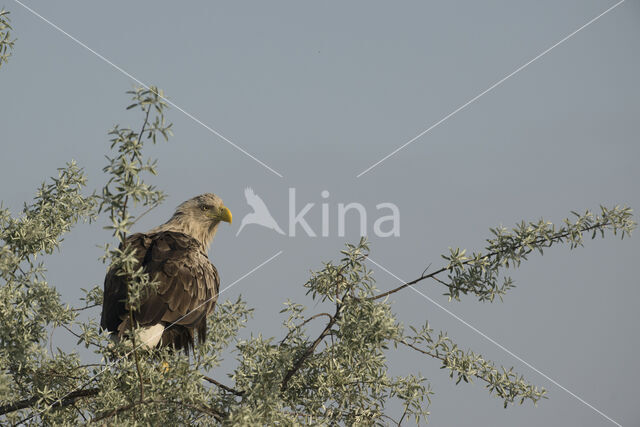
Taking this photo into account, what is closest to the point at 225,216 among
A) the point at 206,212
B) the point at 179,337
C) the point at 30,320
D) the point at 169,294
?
the point at 206,212

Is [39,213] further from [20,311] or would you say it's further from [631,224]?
[631,224]

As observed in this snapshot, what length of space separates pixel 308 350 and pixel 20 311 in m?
2.12

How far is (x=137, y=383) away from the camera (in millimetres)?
4852

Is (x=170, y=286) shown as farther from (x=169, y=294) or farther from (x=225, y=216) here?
(x=225, y=216)

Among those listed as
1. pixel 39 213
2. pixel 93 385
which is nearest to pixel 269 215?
pixel 39 213

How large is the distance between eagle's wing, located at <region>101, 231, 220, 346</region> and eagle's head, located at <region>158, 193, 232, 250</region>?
1403 millimetres

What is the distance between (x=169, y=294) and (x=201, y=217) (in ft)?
8.72

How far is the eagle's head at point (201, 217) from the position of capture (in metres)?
9.80

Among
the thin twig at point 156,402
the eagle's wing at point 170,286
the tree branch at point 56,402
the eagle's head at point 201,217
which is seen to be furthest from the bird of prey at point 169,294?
the thin twig at point 156,402

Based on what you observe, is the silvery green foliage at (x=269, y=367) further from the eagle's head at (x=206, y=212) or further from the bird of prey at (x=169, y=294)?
the eagle's head at (x=206, y=212)

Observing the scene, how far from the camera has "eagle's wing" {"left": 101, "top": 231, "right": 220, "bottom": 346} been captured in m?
6.94

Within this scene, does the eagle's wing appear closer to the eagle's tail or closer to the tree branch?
the eagle's tail

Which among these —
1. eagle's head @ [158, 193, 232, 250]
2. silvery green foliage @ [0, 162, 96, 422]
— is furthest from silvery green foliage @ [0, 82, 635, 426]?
eagle's head @ [158, 193, 232, 250]

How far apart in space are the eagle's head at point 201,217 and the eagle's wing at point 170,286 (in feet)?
4.60
